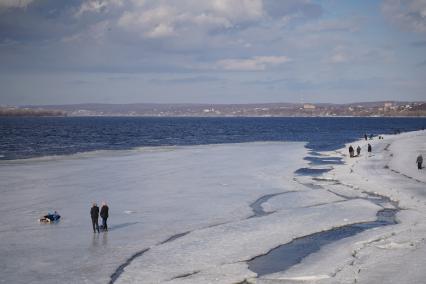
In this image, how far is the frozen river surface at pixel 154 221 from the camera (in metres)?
16.8

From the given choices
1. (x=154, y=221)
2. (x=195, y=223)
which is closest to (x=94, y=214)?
(x=154, y=221)

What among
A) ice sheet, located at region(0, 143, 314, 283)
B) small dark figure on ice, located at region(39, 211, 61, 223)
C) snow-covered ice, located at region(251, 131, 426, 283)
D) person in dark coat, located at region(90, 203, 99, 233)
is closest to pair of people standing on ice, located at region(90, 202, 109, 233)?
person in dark coat, located at region(90, 203, 99, 233)

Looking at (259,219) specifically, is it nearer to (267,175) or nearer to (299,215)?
(299,215)

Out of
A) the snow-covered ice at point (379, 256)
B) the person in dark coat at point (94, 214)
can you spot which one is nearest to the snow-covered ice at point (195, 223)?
the snow-covered ice at point (379, 256)

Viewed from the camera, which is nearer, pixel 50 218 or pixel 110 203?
pixel 50 218

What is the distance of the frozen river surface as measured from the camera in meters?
16.8

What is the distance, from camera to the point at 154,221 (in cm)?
2464

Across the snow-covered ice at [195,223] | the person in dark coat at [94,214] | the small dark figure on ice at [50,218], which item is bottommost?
the snow-covered ice at [195,223]

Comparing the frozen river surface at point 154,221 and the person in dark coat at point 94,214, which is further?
the person in dark coat at point 94,214

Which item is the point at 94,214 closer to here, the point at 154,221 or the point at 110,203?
the point at 154,221

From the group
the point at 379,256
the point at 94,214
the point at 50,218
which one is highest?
the point at 94,214

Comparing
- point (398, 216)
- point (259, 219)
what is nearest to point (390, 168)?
point (398, 216)

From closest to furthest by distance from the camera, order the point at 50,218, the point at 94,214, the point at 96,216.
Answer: the point at 94,214 < the point at 96,216 < the point at 50,218

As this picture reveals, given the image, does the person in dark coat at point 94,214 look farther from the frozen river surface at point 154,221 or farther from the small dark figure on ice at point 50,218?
the small dark figure on ice at point 50,218
